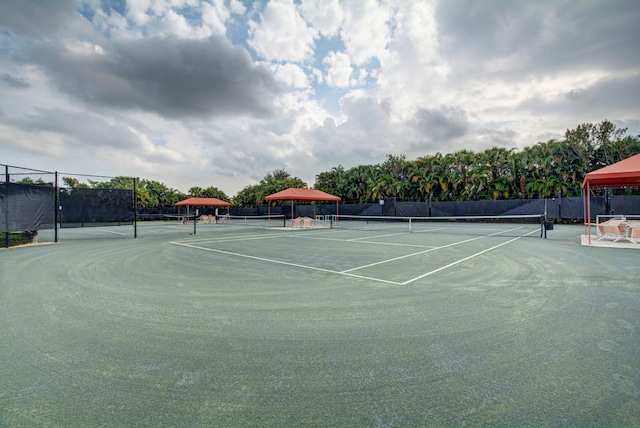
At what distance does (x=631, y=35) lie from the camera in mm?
13922

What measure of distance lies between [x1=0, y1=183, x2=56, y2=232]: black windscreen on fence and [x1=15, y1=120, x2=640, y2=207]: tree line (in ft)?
42.6

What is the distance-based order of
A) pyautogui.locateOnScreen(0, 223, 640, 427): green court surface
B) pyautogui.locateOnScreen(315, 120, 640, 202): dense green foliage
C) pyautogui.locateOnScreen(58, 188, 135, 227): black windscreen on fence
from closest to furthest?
pyautogui.locateOnScreen(0, 223, 640, 427): green court surface < pyautogui.locateOnScreen(58, 188, 135, 227): black windscreen on fence < pyautogui.locateOnScreen(315, 120, 640, 202): dense green foliage

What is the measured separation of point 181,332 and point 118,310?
1.50 meters

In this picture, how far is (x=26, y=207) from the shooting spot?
12.3m

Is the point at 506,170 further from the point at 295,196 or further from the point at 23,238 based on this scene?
the point at 23,238

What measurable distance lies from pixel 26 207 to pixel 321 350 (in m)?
15.3

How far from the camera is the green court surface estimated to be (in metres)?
2.16

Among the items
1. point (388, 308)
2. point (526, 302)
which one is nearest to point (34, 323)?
point (388, 308)

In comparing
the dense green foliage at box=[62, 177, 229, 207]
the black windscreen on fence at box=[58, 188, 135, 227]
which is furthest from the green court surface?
the dense green foliage at box=[62, 177, 229, 207]

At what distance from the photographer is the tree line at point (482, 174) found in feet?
87.2

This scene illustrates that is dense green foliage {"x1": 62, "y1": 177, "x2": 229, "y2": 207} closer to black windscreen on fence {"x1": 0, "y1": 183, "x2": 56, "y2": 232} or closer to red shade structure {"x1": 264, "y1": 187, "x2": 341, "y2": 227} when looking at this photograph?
red shade structure {"x1": 264, "y1": 187, "x2": 341, "y2": 227}

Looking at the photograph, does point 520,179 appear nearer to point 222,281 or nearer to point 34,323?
point 222,281

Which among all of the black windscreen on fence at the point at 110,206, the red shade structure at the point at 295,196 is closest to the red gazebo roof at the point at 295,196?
the red shade structure at the point at 295,196

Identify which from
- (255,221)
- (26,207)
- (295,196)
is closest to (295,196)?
(295,196)
